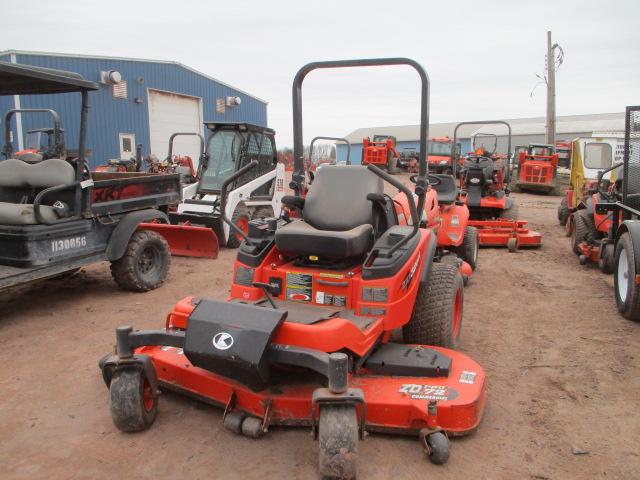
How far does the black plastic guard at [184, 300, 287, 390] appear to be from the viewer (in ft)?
8.31

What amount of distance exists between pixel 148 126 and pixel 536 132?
107 feet

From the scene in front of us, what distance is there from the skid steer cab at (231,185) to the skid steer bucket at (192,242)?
922 mm

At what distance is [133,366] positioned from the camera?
284 cm

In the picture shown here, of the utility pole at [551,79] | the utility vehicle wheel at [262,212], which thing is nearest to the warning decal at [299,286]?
the utility vehicle wheel at [262,212]

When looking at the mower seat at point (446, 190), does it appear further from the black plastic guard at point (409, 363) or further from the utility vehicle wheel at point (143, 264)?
the black plastic guard at point (409, 363)

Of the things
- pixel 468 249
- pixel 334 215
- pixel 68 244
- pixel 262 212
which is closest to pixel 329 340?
pixel 334 215

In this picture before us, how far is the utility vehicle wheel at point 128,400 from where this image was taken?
9.24ft

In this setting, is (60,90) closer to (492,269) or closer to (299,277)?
(299,277)

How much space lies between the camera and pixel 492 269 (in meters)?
7.15

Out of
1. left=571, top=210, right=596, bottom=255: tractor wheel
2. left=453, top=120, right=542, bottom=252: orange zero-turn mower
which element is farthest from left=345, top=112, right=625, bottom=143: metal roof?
left=571, top=210, right=596, bottom=255: tractor wheel

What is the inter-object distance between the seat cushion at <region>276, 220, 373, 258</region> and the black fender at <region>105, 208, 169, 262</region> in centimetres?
277

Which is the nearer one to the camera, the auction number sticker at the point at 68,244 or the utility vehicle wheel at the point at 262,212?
the auction number sticker at the point at 68,244

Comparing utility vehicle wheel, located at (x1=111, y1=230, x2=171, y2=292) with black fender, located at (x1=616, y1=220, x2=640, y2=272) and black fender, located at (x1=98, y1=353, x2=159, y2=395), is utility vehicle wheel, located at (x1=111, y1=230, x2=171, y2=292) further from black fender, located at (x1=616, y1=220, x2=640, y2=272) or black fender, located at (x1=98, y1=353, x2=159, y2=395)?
black fender, located at (x1=616, y1=220, x2=640, y2=272)

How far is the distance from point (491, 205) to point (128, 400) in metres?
7.67
